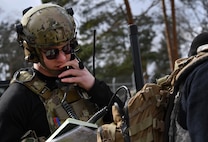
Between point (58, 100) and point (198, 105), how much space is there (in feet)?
4.53

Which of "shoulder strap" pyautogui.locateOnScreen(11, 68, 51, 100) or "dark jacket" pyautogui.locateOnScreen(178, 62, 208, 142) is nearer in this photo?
"dark jacket" pyautogui.locateOnScreen(178, 62, 208, 142)

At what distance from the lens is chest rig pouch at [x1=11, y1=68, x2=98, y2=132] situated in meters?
2.85

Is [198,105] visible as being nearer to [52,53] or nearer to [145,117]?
[145,117]

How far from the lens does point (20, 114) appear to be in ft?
9.12

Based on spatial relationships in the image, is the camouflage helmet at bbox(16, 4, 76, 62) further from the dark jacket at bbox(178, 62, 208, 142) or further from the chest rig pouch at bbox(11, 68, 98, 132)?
the dark jacket at bbox(178, 62, 208, 142)

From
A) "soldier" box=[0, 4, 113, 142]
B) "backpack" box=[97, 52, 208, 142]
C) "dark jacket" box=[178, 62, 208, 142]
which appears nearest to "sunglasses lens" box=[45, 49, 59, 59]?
"soldier" box=[0, 4, 113, 142]

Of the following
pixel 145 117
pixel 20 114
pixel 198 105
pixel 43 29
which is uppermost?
pixel 43 29

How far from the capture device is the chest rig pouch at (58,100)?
2.85 m

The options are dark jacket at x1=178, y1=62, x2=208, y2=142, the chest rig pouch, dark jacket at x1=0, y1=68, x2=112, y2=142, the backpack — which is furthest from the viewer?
the chest rig pouch

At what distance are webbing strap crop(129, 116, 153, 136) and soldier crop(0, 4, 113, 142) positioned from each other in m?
0.96

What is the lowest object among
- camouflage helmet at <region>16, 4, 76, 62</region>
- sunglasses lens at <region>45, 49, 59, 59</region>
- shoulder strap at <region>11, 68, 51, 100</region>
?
shoulder strap at <region>11, 68, 51, 100</region>

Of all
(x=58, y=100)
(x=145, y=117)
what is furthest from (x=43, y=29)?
(x=145, y=117)

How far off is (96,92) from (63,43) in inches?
14.4

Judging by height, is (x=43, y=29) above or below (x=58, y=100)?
above
